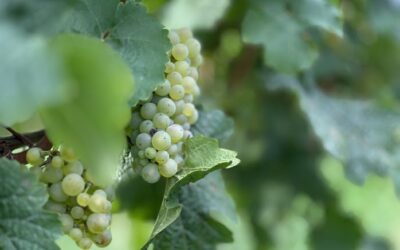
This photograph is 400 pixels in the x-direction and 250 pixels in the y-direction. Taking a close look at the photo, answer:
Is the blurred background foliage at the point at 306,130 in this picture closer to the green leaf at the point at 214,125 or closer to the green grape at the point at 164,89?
the green leaf at the point at 214,125

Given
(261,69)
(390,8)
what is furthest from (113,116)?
(390,8)

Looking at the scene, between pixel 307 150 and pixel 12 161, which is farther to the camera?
pixel 307 150

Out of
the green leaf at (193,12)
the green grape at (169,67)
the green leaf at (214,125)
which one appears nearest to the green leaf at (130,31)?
the green grape at (169,67)

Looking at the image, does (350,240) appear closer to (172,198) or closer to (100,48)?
(172,198)

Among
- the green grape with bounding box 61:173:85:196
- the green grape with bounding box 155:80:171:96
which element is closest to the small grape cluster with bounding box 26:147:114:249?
the green grape with bounding box 61:173:85:196

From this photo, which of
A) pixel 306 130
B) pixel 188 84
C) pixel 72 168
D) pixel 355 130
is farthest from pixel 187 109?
pixel 306 130
